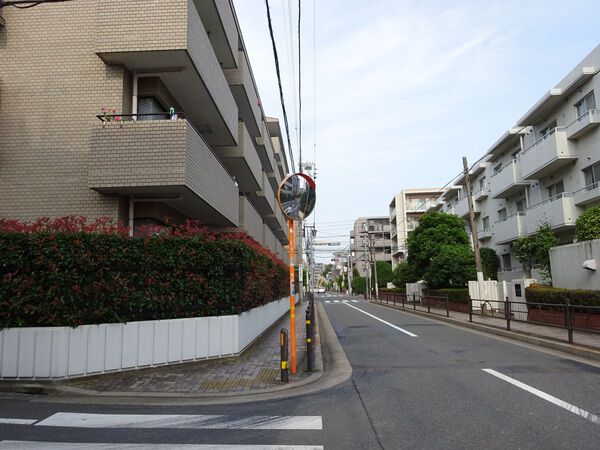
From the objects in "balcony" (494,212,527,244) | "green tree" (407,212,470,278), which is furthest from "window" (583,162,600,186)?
"green tree" (407,212,470,278)

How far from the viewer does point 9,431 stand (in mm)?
4793

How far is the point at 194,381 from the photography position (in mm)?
7109

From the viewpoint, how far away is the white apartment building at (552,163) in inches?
795

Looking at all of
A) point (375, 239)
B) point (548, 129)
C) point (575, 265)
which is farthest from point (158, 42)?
point (375, 239)

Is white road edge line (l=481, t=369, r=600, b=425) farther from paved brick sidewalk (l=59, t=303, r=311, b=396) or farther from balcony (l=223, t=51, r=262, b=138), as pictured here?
balcony (l=223, t=51, r=262, b=138)

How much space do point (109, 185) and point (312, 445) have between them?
7659mm

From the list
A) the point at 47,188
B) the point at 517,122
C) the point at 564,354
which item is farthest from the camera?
the point at 517,122

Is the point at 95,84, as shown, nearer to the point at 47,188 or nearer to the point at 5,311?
the point at 47,188

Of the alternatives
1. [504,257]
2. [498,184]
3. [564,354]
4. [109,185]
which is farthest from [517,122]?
[109,185]

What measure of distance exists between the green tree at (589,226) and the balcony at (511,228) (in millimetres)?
8762

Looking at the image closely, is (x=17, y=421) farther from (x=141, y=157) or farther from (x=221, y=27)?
(x=221, y=27)

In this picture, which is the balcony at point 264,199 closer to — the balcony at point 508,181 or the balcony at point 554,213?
the balcony at point 554,213

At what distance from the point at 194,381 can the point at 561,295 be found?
1252 cm

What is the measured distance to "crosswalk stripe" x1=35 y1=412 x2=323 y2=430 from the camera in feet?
16.3
